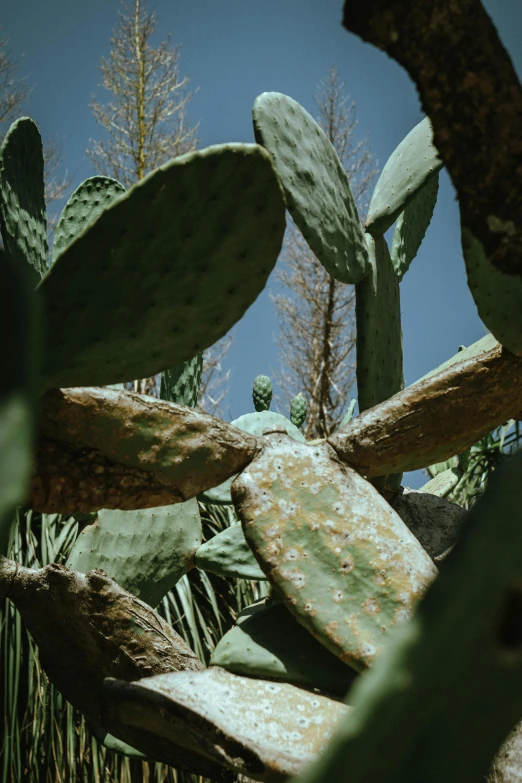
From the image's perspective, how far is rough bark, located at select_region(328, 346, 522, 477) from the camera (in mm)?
1294

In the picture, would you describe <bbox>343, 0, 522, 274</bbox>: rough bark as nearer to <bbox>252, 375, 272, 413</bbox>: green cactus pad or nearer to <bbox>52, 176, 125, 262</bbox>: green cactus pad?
<bbox>52, 176, 125, 262</bbox>: green cactus pad

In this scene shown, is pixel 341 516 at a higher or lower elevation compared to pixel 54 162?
lower

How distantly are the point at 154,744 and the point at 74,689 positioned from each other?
0.21 metres

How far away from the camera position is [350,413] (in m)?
2.75

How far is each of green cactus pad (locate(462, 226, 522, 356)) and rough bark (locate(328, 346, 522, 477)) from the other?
0.04 m

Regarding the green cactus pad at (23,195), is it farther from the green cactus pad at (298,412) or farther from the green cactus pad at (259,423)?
the green cactus pad at (298,412)

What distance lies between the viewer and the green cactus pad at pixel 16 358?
712 millimetres

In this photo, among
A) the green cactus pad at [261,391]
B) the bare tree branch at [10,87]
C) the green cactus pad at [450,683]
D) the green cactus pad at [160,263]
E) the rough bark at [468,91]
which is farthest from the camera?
the bare tree branch at [10,87]

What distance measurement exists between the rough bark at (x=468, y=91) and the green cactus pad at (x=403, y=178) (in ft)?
2.61

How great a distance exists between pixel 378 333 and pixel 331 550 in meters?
0.65

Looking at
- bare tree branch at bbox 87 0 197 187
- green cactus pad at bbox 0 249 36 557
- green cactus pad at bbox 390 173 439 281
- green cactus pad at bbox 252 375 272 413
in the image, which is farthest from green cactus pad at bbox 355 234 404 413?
bare tree branch at bbox 87 0 197 187

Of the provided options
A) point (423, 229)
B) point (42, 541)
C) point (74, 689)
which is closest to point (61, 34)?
point (42, 541)

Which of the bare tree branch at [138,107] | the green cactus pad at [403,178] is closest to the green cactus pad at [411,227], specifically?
the green cactus pad at [403,178]

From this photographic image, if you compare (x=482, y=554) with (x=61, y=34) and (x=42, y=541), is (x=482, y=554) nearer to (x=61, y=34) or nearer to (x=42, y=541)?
(x=42, y=541)
